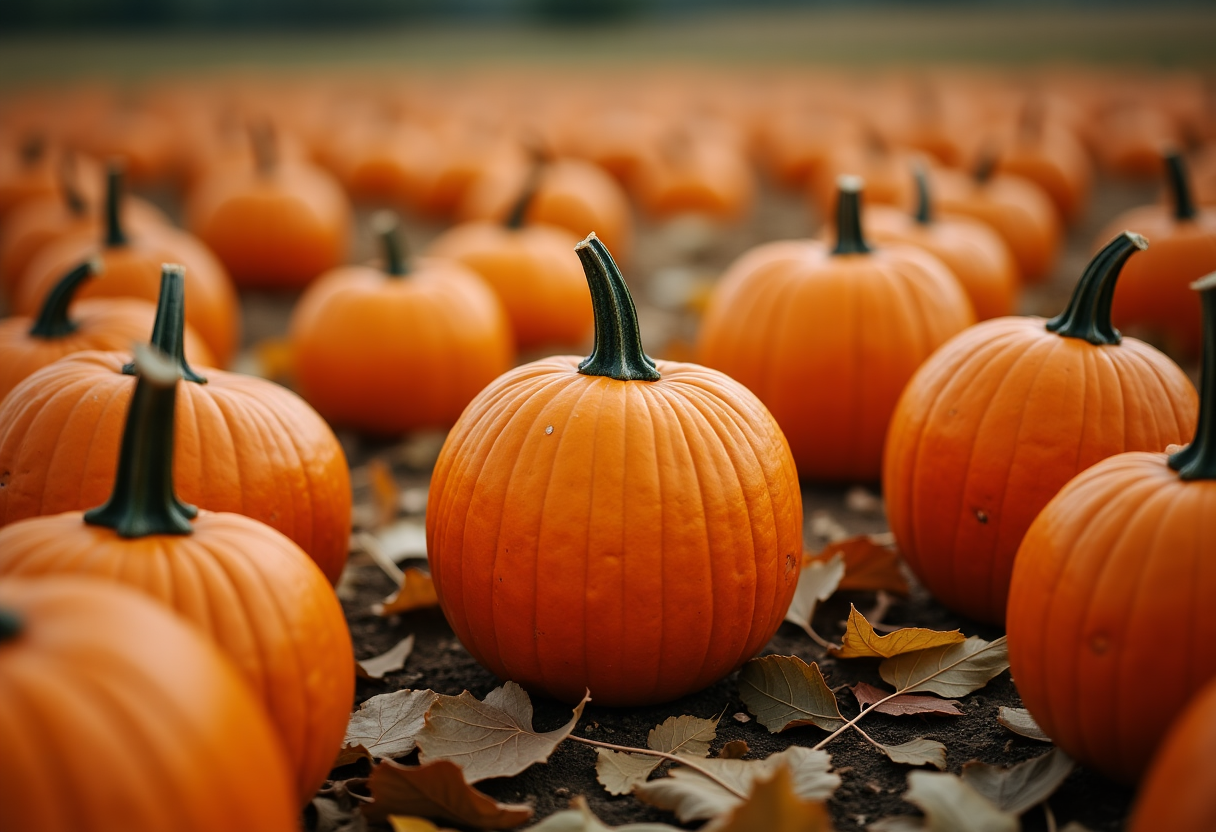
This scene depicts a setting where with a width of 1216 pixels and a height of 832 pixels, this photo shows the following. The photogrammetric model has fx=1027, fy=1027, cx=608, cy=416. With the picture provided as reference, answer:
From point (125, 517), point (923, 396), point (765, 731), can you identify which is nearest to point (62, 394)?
point (125, 517)

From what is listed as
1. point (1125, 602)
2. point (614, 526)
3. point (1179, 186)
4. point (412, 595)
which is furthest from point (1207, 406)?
point (1179, 186)

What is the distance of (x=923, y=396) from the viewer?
2904 mm

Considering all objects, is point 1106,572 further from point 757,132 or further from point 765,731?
point 757,132

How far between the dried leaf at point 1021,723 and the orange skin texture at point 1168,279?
9.48ft

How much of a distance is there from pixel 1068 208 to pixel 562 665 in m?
7.57

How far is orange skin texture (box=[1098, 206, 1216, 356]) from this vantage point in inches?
177

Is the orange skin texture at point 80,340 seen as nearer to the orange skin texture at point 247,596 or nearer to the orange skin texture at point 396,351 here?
the orange skin texture at point 396,351

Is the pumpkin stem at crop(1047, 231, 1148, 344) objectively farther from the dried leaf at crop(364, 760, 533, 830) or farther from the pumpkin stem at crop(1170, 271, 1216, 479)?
the dried leaf at crop(364, 760, 533, 830)

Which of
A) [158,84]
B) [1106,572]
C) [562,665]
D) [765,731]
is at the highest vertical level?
[158,84]

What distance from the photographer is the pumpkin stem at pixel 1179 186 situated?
13.2ft

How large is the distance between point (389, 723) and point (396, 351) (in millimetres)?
2462

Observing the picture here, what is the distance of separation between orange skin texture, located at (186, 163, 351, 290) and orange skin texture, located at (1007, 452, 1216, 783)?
5.85 metres

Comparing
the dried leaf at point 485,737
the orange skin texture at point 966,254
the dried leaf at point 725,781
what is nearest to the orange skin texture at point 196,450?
the dried leaf at point 485,737

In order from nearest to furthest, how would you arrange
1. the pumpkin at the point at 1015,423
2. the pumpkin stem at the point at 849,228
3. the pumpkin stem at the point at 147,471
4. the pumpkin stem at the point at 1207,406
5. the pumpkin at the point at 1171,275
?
the pumpkin stem at the point at 147,471, the pumpkin stem at the point at 1207,406, the pumpkin at the point at 1015,423, the pumpkin stem at the point at 849,228, the pumpkin at the point at 1171,275
